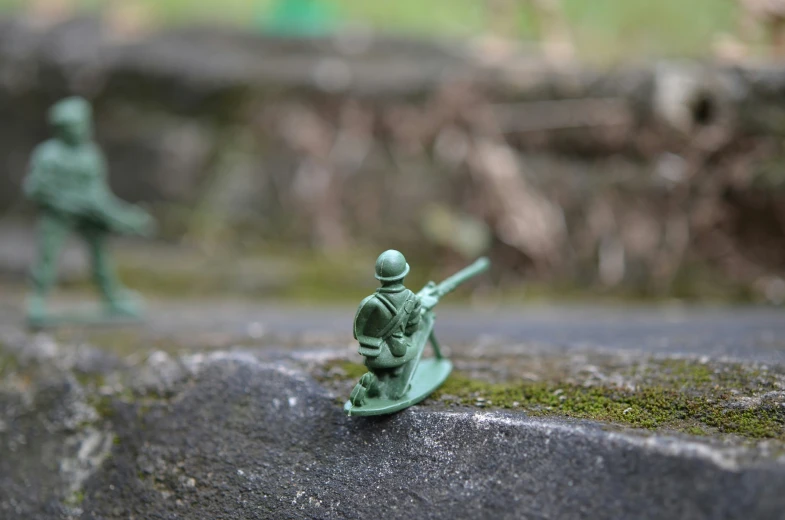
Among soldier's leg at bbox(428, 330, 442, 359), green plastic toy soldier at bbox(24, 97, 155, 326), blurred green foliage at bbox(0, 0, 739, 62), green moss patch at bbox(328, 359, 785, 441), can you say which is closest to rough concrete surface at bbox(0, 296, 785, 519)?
green moss patch at bbox(328, 359, 785, 441)

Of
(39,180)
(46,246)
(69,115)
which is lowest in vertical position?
(46,246)

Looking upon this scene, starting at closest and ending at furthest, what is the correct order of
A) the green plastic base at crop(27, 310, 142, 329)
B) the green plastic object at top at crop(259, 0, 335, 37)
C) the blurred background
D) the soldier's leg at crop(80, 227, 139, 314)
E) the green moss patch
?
the green moss patch, the green plastic base at crop(27, 310, 142, 329), the soldier's leg at crop(80, 227, 139, 314), the blurred background, the green plastic object at top at crop(259, 0, 335, 37)

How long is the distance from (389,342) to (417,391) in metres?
0.28

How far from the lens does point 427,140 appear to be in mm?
6930

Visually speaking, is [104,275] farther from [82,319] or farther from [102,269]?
[82,319]

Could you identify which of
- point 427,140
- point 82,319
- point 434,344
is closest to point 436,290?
point 434,344

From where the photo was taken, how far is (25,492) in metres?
3.07

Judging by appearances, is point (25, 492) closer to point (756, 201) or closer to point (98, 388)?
point (98, 388)

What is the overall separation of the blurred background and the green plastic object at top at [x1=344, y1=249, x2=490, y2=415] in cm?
357

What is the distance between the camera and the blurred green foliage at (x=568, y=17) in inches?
291

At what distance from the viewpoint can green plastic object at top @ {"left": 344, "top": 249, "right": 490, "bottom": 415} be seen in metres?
2.55

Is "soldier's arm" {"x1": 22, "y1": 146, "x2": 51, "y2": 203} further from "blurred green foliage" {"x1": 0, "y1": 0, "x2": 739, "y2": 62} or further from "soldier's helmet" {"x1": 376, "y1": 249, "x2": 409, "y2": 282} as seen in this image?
"blurred green foliage" {"x1": 0, "y1": 0, "x2": 739, "y2": 62}

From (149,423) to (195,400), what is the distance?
0.76 ft

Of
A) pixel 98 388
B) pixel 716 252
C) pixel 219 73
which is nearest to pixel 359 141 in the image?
pixel 219 73
